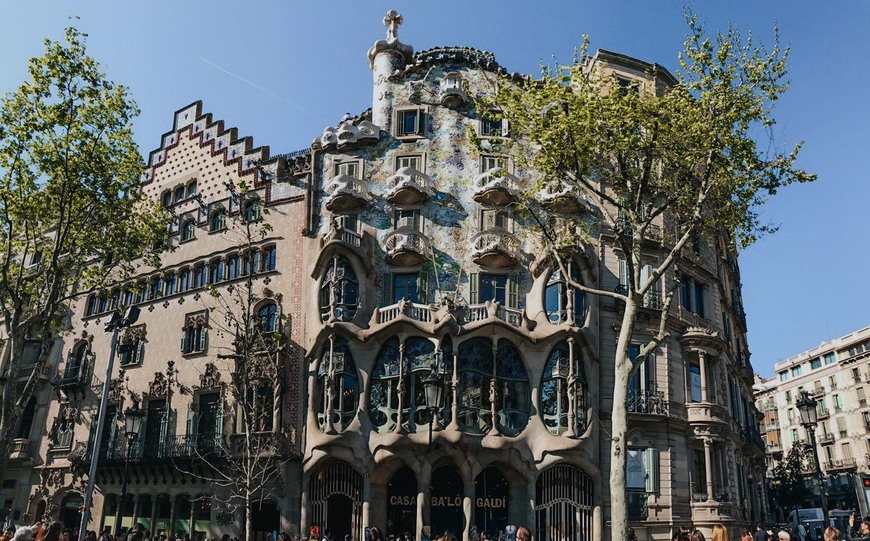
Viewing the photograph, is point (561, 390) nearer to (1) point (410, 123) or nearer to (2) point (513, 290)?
(2) point (513, 290)

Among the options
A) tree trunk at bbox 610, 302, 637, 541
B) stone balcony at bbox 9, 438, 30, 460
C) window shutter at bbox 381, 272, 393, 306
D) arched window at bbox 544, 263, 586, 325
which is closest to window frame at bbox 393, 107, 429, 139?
window shutter at bbox 381, 272, 393, 306

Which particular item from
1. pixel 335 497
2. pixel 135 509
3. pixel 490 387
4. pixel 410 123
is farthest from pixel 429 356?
→ pixel 135 509

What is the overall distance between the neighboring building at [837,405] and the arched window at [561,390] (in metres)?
39.2

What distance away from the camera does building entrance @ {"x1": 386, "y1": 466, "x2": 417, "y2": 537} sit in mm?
26391

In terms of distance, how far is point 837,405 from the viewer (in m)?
62.9

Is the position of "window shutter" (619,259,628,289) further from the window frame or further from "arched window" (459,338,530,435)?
the window frame

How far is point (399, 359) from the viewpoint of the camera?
1069 inches

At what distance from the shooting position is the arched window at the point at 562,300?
89.5ft

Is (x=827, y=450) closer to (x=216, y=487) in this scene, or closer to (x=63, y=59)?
(x=216, y=487)

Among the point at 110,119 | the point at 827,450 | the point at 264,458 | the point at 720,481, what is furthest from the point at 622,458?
the point at 827,450

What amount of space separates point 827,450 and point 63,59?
6540 centimetres

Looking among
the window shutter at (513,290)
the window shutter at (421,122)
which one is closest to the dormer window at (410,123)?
the window shutter at (421,122)

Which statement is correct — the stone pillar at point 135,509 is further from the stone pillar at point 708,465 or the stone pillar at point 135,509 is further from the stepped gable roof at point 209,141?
the stone pillar at point 708,465

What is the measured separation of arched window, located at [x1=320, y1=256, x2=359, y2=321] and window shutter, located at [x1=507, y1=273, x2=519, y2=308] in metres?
6.00
